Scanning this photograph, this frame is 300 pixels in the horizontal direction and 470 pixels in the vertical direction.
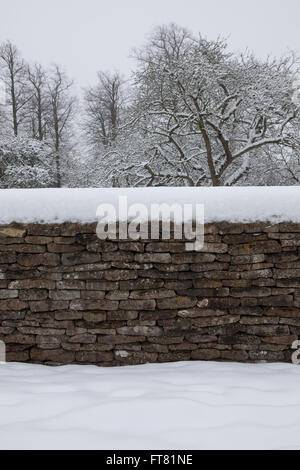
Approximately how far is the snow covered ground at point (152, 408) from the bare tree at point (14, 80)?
1518 cm

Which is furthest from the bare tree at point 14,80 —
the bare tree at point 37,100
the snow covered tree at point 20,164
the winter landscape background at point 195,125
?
the winter landscape background at point 195,125

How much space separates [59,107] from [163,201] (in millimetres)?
16688

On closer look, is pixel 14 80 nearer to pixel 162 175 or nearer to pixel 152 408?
pixel 162 175

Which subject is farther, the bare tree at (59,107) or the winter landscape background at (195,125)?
the bare tree at (59,107)

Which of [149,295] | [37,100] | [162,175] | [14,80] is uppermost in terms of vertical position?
[14,80]

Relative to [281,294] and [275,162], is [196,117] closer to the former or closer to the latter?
[275,162]

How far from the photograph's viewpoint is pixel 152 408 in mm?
2002

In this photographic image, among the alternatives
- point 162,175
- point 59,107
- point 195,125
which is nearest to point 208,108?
point 195,125

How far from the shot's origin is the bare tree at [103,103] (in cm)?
1541

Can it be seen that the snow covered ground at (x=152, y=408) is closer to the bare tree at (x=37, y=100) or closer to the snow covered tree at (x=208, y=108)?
the snow covered tree at (x=208, y=108)

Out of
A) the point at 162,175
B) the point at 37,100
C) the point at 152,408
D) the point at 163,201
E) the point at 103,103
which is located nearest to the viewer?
the point at 152,408

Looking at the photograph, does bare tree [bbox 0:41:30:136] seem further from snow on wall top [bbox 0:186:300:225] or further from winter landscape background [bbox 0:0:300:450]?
snow on wall top [bbox 0:186:300:225]

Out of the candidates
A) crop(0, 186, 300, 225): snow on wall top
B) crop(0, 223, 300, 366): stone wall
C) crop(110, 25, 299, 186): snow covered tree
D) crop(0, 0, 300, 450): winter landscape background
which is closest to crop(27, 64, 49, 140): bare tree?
crop(0, 0, 300, 450): winter landscape background

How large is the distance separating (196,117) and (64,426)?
7740 millimetres
